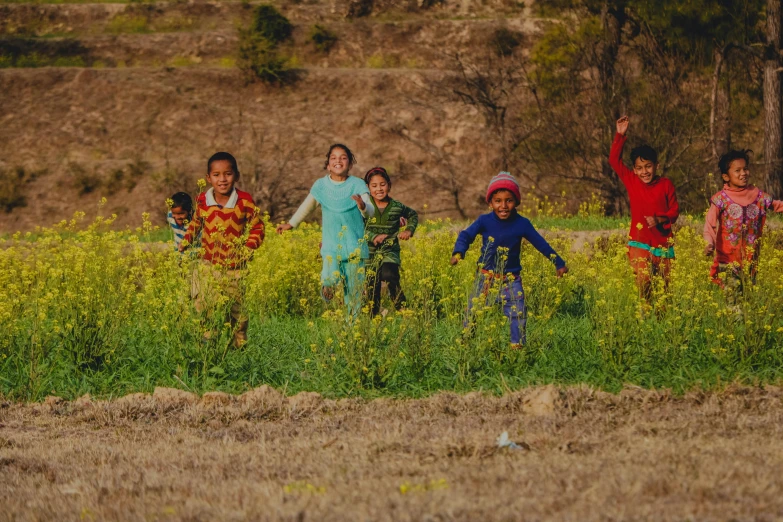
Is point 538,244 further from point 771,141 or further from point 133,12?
point 133,12

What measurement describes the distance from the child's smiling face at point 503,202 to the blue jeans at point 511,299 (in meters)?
0.45

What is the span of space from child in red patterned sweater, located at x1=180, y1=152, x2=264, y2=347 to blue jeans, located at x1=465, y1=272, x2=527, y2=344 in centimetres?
165

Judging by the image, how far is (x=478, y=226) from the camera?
721cm

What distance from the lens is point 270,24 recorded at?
1174 inches

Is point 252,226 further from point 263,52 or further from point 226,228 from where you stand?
point 263,52

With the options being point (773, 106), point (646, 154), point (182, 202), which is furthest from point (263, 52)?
point (646, 154)

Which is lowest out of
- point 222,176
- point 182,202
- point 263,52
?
point 182,202

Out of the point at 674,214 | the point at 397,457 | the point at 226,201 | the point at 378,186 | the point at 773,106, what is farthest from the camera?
the point at 773,106

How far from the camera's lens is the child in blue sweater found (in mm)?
7016

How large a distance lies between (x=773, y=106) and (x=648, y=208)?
37.3ft

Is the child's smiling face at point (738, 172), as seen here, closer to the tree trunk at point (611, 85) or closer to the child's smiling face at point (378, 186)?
the child's smiling face at point (378, 186)

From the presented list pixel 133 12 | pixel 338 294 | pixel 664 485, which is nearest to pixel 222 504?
pixel 664 485

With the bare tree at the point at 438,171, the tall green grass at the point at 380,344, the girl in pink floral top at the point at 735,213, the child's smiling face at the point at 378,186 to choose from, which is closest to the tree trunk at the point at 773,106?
the bare tree at the point at 438,171

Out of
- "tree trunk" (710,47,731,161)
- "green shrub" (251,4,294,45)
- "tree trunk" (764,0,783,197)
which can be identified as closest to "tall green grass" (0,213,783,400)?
"tree trunk" (710,47,731,161)
